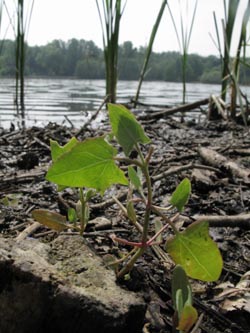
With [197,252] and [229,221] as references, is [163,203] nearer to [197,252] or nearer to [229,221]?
[229,221]

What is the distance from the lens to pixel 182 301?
30.0 inches

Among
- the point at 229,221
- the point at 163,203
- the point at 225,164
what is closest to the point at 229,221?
the point at 229,221

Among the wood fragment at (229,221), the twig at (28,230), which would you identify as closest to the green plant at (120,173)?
the twig at (28,230)

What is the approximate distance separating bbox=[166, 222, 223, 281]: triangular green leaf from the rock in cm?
12

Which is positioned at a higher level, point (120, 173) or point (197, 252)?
point (120, 173)

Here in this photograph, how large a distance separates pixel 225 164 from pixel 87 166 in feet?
4.97

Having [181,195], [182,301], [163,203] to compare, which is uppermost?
[181,195]

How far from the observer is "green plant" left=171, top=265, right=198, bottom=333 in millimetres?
721

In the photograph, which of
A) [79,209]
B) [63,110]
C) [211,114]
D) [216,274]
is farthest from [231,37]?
[216,274]

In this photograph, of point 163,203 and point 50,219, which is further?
point 163,203

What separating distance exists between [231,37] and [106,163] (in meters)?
3.80

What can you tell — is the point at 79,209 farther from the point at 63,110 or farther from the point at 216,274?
the point at 63,110

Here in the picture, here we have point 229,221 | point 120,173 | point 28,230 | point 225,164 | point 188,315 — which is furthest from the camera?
point 225,164

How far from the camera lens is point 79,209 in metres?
1.14
